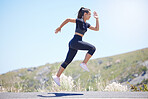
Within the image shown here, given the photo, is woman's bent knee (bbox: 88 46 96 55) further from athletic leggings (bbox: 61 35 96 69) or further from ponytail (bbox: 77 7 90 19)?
ponytail (bbox: 77 7 90 19)

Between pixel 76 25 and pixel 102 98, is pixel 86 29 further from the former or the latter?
pixel 102 98

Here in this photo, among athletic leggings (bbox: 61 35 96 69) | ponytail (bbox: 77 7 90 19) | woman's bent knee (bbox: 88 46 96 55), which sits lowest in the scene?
woman's bent knee (bbox: 88 46 96 55)

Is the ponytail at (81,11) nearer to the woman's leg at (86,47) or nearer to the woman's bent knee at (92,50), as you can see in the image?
the woman's leg at (86,47)

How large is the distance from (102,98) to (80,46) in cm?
158

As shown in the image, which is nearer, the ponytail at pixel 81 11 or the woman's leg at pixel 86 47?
the woman's leg at pixel 86 47

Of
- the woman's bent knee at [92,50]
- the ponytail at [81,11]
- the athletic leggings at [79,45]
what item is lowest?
the woman's bent knee at [92,50]

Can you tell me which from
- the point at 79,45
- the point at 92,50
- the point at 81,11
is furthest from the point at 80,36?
the point at 81,11

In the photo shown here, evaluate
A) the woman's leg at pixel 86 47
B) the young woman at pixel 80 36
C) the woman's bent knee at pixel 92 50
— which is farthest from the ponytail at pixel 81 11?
the woman's bent knee at pixel 92 50

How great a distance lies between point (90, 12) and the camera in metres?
5.28

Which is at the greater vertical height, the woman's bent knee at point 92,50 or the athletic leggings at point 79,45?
the athletic leggings at point 79,45

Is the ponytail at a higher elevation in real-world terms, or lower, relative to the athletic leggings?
higher

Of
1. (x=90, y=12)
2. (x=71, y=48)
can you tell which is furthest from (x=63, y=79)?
(x=90, y=12)

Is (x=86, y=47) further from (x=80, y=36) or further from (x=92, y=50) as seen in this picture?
(x=80, y=36)

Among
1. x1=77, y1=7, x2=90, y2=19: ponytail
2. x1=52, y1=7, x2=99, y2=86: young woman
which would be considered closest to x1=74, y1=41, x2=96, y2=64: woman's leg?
x1=52, y1=7, x2=99, y2=86: young woman
